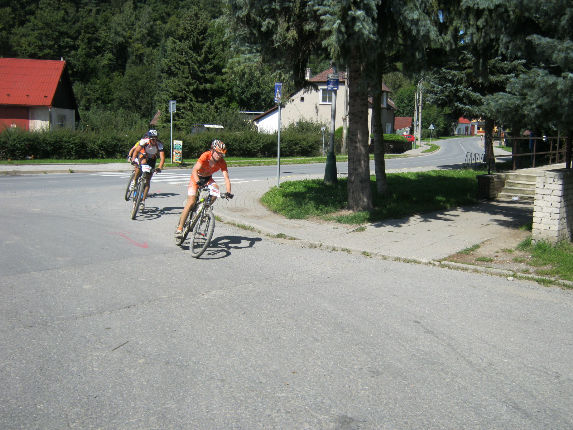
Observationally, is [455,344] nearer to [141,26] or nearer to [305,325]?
[305,325]

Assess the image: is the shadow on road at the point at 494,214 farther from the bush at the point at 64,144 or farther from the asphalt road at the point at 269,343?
the bush at the point at 64,144

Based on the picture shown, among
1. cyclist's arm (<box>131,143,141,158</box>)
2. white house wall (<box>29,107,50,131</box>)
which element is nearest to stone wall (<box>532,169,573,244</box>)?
cyclist's arm (<box>131,143,141,158</box>)

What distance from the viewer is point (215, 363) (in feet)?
14.5

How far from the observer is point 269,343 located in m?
4.89

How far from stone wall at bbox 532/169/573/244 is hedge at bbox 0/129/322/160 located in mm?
25765

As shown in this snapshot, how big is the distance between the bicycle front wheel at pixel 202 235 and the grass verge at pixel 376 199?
3.62 metres

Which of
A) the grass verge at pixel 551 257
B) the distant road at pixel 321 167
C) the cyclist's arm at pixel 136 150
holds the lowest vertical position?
the grass verge at pixel 551 257

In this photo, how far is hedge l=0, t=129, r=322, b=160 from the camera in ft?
90.3

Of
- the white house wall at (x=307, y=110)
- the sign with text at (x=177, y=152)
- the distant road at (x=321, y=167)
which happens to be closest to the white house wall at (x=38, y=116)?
the sign with text at (x=177, y=152)

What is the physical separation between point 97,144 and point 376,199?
21109 mm

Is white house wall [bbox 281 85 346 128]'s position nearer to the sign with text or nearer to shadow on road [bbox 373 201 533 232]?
the sign with text

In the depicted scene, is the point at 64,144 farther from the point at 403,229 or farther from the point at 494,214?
the point at 494,214

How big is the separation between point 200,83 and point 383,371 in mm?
57626

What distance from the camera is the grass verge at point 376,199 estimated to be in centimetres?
1180
